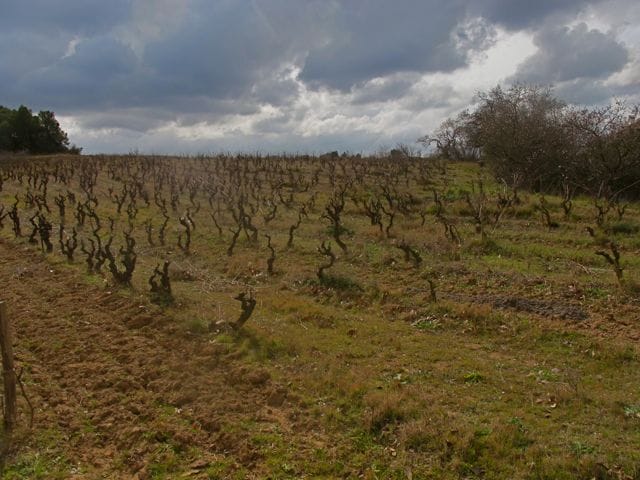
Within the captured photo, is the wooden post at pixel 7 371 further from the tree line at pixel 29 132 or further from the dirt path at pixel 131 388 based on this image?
the tree line at pixel 29 132

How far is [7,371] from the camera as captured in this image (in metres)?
6.30

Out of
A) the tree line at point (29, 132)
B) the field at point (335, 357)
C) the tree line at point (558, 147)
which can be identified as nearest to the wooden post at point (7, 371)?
the field at point (335, 357)

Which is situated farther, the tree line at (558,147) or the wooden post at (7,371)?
the tree line at (558,147)

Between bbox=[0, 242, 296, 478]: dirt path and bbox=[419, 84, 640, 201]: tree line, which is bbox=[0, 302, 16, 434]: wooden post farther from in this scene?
bbox=[419, 84, 640, 201]: tree line

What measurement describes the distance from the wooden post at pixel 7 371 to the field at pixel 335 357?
196mm

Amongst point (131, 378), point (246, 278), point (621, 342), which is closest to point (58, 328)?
point (131, 378)

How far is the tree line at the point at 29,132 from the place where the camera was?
1980 inches

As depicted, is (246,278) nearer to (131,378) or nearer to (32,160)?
(131,378)

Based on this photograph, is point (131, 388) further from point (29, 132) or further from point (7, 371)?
point (29, 132)

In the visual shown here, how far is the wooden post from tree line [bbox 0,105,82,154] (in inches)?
1995

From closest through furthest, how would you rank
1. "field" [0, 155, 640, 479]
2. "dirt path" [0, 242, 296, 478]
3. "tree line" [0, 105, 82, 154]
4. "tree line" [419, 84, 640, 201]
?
1. "field" [0, 155, 640, 479]
2. "dirt path" [0, 242, 296, 478]
3. "tree line" [419, 84, 640, 201]
4. "tree line" [0, 105, 82, 154]

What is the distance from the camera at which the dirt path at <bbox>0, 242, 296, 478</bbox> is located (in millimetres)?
6230

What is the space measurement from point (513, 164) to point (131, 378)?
26143mm

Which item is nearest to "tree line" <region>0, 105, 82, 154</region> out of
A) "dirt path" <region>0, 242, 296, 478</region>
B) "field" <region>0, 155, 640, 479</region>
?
"field" <region>0, 155, 640, 479</region>
